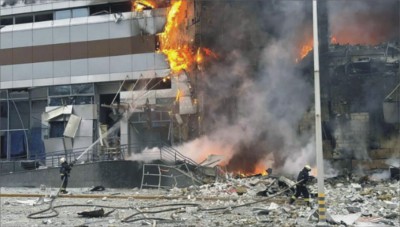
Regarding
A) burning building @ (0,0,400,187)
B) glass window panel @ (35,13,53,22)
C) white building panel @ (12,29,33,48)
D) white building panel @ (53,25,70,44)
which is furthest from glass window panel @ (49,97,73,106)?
glass window panel @ (35,13,53,22)

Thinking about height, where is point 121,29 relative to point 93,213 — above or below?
above

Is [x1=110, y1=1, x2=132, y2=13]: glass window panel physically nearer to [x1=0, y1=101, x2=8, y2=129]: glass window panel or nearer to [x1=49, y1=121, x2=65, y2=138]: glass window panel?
[x1=49, y1=121, x2=65, y2=138]: glass window panel

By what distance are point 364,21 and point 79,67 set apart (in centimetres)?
1874

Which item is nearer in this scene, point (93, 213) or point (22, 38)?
point (93, 213)

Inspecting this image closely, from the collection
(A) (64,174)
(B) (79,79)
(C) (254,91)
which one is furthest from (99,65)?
(A) (64,174)

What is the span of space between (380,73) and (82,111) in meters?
18.3

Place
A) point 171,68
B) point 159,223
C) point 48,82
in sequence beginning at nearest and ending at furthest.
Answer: point 159,223
point 171,68
point 48,82

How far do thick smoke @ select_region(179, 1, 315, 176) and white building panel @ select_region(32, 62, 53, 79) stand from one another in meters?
9.80

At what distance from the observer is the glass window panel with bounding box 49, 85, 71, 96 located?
28859 mm

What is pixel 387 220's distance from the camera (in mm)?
13117

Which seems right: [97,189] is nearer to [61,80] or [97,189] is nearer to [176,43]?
[61,80]

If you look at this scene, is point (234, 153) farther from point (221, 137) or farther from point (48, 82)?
point (48, 82)

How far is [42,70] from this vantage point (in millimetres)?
29172

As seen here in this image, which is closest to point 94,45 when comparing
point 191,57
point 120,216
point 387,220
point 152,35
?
point 152,35
